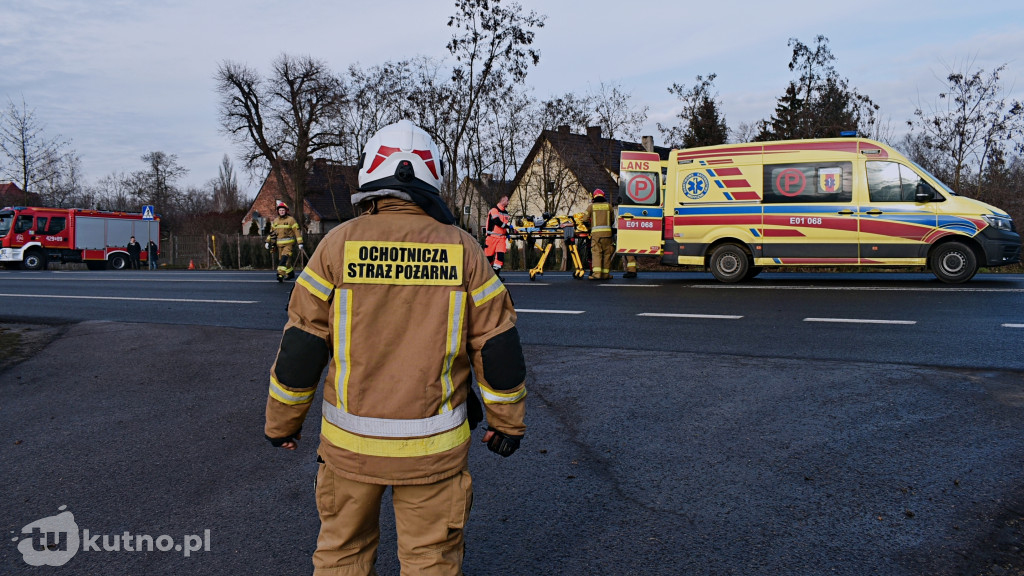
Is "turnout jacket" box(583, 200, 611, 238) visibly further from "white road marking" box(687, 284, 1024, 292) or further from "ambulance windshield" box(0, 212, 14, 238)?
"ambulance windshield" box(0, 212, 14, 238)

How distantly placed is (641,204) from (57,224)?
30221mm

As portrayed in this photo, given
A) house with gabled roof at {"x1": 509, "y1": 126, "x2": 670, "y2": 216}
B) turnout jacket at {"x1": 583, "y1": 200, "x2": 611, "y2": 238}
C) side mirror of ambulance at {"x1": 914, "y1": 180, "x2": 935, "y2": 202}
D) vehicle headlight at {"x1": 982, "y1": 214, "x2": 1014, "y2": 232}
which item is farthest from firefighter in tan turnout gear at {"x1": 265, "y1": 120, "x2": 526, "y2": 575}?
house with gabled roof at {"x1": 509, "y1": 126, "x2": 670, "y2": 216}

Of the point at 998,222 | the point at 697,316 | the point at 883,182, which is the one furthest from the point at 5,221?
the point at 998,222

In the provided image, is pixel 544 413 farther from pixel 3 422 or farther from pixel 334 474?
pixel 3 422

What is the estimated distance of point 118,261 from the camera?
121 feet

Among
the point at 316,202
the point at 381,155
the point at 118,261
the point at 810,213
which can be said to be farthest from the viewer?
the point at 316,202

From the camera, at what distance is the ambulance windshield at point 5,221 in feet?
108

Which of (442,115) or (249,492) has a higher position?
(442,115)

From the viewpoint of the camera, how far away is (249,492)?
4.01m

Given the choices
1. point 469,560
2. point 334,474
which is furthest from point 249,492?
point 334,474

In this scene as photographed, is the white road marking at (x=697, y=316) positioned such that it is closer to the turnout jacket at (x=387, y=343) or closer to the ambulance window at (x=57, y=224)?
the turnout jacket at (x=387, y=343)

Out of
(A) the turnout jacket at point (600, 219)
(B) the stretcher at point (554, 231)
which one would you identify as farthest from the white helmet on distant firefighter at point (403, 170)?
(B) the stretcher at point (554, 231)

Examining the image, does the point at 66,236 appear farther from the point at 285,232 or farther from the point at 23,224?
the point at 285,232

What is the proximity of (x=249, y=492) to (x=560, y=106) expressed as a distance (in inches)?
1180
